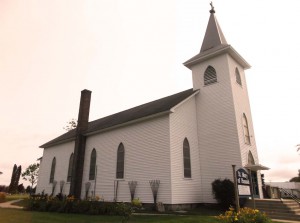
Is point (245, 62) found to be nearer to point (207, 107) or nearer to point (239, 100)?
point (239, 100)

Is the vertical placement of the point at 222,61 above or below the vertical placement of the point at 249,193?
above

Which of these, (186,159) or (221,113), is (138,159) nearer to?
(186,159)

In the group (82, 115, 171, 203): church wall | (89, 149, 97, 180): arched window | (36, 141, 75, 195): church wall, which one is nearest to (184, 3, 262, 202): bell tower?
(82, 115, 171, 203): church wall

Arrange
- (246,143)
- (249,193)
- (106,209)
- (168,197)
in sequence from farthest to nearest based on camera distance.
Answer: (246,143), (168,197), (106,209), (249,193)

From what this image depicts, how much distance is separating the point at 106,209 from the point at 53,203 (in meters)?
4.54

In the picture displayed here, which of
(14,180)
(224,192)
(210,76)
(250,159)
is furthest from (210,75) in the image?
(14,180)

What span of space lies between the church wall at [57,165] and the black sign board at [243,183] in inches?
842

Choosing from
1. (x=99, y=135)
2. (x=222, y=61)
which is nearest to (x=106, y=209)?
(x=99, y=135)

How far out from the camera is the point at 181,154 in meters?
18.2

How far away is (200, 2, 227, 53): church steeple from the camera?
23864 millimetres

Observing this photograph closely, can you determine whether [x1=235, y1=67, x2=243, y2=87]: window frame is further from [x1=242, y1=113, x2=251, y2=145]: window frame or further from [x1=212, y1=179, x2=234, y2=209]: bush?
[x1=212, y1=179, x2=234, y2=209]: bush

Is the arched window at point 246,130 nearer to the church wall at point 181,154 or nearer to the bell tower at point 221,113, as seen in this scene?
the bell tower at point 221,113

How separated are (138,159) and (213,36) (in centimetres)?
1434

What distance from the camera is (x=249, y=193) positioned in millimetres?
9789
